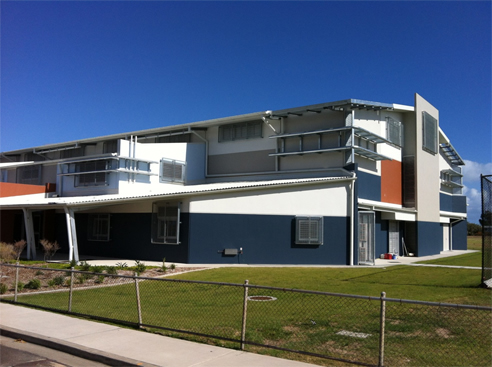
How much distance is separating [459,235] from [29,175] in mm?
39315

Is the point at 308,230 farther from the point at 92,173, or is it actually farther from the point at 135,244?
the point at 92,173

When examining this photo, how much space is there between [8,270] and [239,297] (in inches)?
448

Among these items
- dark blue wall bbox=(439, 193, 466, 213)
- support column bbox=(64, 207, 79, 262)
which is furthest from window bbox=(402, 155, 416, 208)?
support column bbox=(64, 207, 79, 262)

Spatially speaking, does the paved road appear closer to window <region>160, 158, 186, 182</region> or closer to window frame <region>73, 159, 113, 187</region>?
window frame <region>73, 159, 113, 187</region>

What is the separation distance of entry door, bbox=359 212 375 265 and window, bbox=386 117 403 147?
270 inches

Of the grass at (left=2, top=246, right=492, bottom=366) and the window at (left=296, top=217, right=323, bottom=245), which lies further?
the window at (left=296, top=217, right=323, bottom=245)

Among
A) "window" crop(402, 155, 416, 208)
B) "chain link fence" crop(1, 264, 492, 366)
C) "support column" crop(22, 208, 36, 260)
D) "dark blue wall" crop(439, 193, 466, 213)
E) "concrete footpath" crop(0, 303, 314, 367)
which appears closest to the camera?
"concrete footpath" crop(0, 303, 314, 367)

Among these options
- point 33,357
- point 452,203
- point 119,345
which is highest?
point 452,203

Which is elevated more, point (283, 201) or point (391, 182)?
point (391, 182)

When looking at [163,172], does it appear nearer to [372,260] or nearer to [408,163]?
[372,260]

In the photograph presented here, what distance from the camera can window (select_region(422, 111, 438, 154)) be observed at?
31938 millimetres

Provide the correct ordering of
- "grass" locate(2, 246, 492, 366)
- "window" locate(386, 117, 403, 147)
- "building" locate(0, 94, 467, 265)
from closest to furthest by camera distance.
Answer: "grass" locate(2, 246, 492, 366), "building" locate(0, 94, 467, 265), "window" locate(386, 117, 403, 147)

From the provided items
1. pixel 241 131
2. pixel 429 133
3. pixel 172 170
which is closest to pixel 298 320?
pixel 241 131

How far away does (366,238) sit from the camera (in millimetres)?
24562
